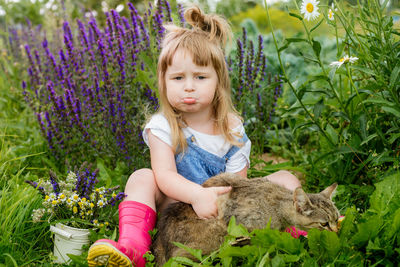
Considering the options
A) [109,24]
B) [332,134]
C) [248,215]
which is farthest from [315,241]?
[109,24]

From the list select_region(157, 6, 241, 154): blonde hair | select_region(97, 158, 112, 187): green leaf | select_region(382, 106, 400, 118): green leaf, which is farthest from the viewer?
select_region(97, 158, 112, 187): green leaf

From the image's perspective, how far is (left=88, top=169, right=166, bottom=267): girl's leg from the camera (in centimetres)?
185

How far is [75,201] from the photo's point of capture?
7.13ft

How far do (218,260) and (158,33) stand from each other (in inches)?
69.6

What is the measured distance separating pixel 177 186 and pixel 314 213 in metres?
0.74

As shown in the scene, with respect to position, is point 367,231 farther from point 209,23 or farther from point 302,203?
point 209,23

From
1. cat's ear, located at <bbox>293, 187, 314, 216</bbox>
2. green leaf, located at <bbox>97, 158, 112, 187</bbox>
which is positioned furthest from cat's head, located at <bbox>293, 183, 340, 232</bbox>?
green leaf, located at <bbox>97, 158, 112, 187</bbox>

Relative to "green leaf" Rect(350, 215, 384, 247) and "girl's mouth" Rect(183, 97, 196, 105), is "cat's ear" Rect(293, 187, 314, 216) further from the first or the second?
"girl's mouth" Rect(183, 97, 196, 105)

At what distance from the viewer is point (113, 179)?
2916 mm

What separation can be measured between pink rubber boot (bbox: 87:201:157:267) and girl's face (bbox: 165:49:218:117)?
2.09 ft

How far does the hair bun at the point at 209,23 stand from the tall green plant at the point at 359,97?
0.33 meters

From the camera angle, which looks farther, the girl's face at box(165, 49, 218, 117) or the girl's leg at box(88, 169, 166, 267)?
the girl's face at box(165, 49, 218, 117)

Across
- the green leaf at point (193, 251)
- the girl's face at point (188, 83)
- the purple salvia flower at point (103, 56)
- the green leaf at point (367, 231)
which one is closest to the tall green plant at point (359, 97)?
the girl's face at point (188, 83)

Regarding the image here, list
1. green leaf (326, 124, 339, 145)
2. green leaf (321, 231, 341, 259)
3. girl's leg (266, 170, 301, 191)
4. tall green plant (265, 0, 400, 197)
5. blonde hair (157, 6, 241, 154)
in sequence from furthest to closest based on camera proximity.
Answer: green leaf (326, 124, 339, 145) < girl's leg (266, 170, 301, 191) < blonde hair (157, 6, 241, 154) < tall green plant (265, 0, 400, 197) < green leaf (321, 231, 341, 259)
